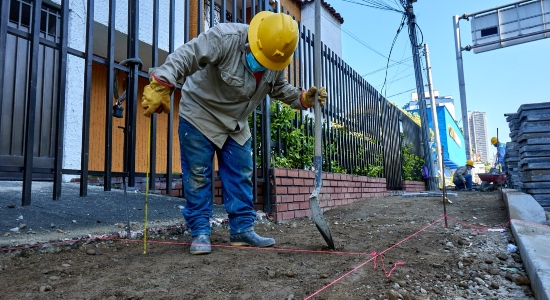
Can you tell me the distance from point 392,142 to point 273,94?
20.6ft

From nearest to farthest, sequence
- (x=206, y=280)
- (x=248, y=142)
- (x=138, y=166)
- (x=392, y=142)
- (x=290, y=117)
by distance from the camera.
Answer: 1. (x=206, y=280)
2. (x=248, y=142)
3. (x=290, y=117)
4. (x=138, y=166)
5. (x=392, y=142)

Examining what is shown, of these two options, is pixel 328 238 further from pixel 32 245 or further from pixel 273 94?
pixel 32 245

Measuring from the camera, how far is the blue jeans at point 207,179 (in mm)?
2455

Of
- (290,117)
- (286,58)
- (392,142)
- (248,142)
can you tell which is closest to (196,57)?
(286,58)

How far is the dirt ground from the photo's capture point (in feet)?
5.46

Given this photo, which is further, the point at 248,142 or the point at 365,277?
the point at 248,142

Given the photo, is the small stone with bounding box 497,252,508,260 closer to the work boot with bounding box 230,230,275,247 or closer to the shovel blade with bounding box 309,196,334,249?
the shovel blade with bounding box 309,196,334,249

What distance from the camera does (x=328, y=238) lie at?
95.2 inches

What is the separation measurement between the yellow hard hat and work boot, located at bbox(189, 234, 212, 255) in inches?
44.4

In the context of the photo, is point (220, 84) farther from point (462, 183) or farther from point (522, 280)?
point (462, 183)

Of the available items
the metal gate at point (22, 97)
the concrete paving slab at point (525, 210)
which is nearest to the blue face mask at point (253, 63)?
the metal gate at point (22, 97)

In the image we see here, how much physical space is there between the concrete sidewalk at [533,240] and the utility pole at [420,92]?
7.21m

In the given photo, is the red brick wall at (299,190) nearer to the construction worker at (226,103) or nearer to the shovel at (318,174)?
the construction worker at (226,103)

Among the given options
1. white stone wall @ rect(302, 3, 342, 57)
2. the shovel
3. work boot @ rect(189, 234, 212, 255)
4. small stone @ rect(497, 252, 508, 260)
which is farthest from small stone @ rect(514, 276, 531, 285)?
white stone wall @ rect(302, 3, 342, 57)
